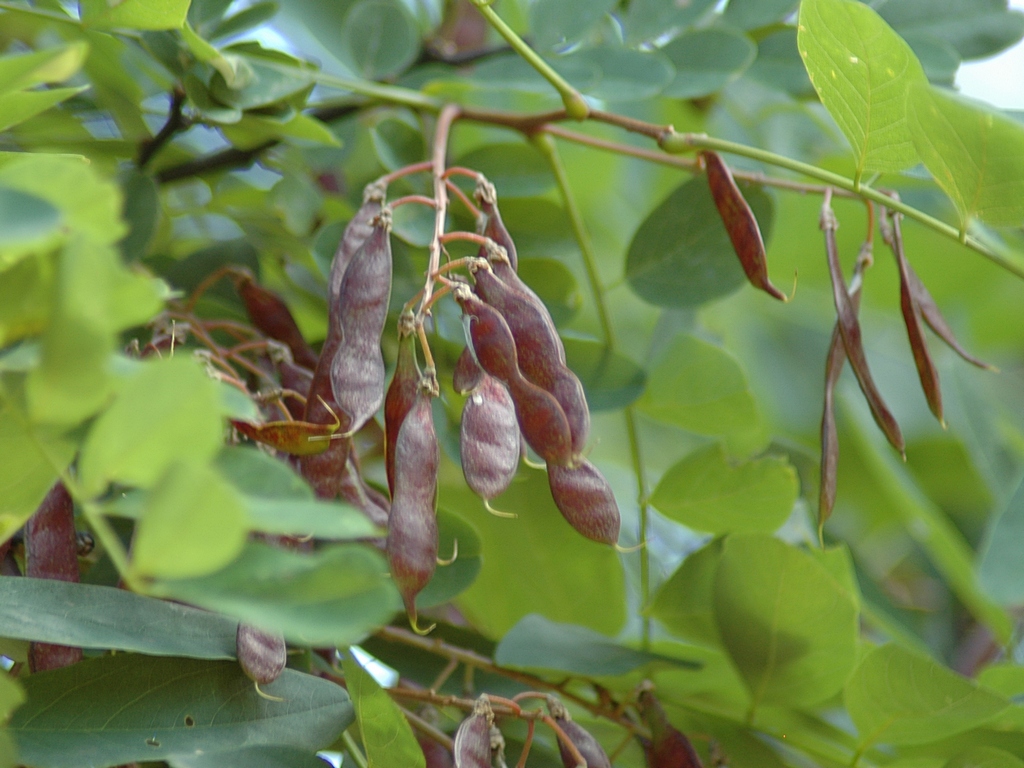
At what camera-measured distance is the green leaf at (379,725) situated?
0.46 meters

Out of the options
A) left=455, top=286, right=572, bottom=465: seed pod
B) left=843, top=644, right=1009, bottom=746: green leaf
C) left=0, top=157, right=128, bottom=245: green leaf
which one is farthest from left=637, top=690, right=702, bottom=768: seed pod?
left=0, top=157, right=128, bottom=245: green leaf

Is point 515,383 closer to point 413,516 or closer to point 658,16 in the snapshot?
point 413,516

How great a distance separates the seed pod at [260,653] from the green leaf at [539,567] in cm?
29

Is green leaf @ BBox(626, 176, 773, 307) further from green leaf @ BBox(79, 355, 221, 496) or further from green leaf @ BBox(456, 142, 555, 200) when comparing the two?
green leaf @ BBox(79, 355, 221, 496)

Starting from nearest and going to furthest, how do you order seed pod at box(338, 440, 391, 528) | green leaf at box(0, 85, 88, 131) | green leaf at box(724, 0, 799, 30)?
green leaf at box(0, 85, 88, 131)
seed pod at box(338, 440, 391, 528)
green leaf at box(724, 0, 799, 30)

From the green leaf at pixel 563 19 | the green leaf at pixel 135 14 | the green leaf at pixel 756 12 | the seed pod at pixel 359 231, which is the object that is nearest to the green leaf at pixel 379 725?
the seed pod at pixel 359 231

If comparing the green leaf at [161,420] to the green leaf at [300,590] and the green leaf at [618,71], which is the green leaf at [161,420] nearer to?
A: the green leaf at [300,590]

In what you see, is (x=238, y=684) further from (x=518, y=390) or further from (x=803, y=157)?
(x=803, y=157)

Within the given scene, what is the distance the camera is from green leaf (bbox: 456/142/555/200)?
74 centimetres

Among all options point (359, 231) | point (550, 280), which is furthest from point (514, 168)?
point (359, 231)

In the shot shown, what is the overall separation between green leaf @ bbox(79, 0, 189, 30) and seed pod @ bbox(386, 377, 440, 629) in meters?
0.26

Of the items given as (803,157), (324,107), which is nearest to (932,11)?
(803,157)

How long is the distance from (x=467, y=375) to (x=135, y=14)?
265 mm

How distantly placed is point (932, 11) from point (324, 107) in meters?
0.50
